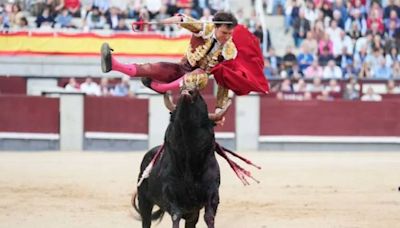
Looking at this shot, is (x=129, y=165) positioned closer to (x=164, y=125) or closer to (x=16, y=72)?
(x=164, y=125)

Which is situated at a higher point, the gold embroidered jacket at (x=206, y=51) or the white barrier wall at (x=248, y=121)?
the gold embroidered jacket at (x=206, y=51)

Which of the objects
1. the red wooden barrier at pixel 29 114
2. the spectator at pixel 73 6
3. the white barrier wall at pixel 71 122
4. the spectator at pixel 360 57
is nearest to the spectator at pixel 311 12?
the spectator at pixel 360 57

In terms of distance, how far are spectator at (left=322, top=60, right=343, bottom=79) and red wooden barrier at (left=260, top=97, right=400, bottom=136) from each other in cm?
81

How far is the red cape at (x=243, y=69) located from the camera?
6.63m

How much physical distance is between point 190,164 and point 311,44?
37.6 ft

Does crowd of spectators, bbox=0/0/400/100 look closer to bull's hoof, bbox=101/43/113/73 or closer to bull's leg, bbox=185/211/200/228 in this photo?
bull's leg, bbox=185/211/200/228

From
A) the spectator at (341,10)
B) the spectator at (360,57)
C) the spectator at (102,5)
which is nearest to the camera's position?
the spectator at (360,57)

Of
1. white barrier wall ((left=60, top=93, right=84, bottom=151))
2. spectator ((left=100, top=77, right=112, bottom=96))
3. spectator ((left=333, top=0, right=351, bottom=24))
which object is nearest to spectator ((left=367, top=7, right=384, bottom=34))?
spectator ((left=333, top=0, right=351, bottom=24))

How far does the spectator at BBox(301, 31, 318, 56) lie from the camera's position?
1759cm

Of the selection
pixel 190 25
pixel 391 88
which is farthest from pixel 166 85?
pixel 391 88

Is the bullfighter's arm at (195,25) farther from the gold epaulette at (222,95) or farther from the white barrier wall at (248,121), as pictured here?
the white barrier wall at (248,121)

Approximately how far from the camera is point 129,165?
13961mm

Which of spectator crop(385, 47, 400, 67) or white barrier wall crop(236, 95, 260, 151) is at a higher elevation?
spectator crop(385, 47, 400, 67)

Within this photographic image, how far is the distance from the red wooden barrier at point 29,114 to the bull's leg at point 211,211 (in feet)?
34.0
